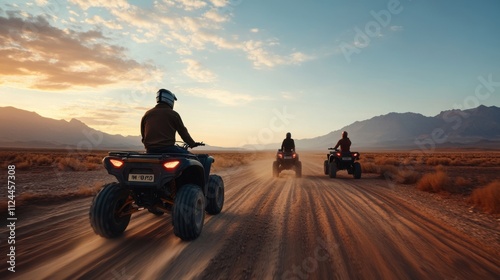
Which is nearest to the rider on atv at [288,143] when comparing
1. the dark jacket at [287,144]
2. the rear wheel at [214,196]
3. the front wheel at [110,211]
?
the dark jacket at [287,144]

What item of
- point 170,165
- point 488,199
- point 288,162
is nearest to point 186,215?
point 170,165

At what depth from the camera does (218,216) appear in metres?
6.34

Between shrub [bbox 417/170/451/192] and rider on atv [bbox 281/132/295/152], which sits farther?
rider on atv [bbox 281/132/295/152]

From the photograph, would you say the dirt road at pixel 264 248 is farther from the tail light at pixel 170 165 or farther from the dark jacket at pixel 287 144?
the dark jacket at pixel 287 144

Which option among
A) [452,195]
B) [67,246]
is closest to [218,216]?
[67,246]

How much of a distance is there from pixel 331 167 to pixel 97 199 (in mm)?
12762

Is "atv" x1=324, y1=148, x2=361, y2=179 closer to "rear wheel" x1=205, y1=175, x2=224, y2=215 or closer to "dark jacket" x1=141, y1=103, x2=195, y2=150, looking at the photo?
"rear wheel" x1=205, y1=175, x2=224, y2=215

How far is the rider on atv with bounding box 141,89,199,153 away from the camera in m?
4.90

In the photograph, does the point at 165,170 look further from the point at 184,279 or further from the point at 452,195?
the point at 452,195

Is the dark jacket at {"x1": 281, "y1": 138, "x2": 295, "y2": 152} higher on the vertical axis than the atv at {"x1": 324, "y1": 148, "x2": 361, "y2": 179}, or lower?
higher

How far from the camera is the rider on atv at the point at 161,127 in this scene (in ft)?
16.1

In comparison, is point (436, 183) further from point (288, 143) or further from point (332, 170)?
point (288, 143)

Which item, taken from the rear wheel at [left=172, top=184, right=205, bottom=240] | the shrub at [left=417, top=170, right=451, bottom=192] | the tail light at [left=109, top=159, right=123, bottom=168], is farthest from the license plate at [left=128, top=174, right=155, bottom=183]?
the shrub at [left=417, top=170, right=451, bottom=192]

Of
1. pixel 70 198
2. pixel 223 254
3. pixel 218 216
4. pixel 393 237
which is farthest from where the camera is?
pixel 70 198
